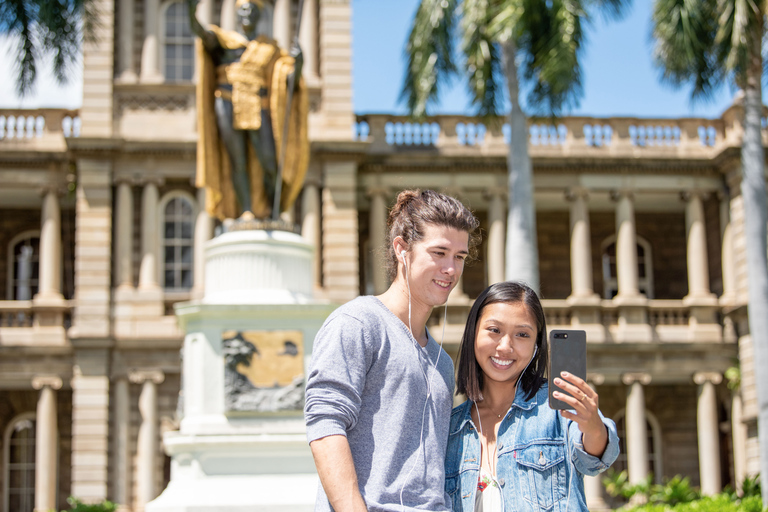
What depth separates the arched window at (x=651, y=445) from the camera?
2569 cm

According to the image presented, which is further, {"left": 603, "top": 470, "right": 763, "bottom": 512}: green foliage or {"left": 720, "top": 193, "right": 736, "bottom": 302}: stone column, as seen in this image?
{"left": 720, "top": 193, "right": 736, "bottom": 302}: stone column

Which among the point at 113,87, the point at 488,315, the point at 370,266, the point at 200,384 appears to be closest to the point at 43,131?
the point at 113,87

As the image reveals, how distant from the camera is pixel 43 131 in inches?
931

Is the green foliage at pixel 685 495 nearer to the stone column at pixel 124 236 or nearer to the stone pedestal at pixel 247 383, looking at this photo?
the stone pedestal at pixel 247 383

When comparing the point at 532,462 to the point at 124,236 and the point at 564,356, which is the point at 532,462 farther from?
the point at 124,236

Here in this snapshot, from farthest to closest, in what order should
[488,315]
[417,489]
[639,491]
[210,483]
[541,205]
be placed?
[541,205]
[639,491]
[210,483]
[488,315]
[417,489]

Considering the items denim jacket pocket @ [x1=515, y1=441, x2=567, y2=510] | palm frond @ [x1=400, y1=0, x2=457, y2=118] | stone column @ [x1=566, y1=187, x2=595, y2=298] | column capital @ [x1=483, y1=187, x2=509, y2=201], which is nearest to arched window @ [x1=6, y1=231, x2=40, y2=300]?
column capital @ [x1=483, y1=187, x2=509, y2=201]

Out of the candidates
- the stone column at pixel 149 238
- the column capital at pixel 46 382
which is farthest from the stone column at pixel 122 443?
the stone column at pixel 149 238

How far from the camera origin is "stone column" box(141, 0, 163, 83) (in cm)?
2373

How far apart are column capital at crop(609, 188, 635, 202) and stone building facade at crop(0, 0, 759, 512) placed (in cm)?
6

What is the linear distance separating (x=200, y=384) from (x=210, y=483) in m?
0.94

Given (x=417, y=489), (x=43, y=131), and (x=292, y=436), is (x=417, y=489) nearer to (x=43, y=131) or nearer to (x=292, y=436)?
(x=292, y=436)

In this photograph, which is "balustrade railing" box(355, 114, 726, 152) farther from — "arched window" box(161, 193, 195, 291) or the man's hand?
the man's hand

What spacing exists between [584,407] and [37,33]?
1659 cm
